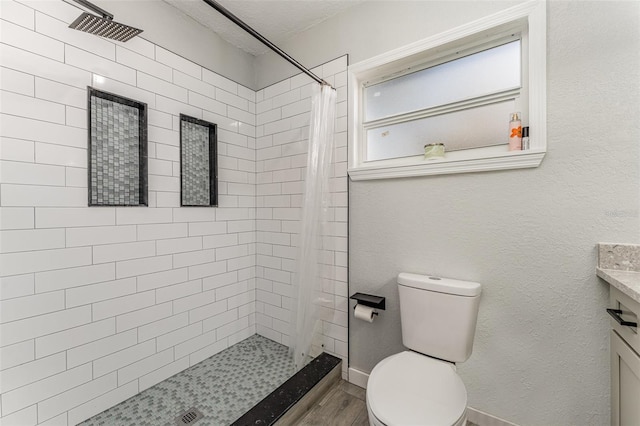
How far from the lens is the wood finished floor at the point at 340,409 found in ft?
4.97

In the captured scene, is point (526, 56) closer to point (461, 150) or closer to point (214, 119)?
point (461, 150)

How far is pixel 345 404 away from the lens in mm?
1652

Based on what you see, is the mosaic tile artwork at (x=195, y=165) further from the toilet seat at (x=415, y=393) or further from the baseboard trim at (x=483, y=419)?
the baseboard trim at (x=483, y=419)

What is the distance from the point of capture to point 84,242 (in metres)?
1.47

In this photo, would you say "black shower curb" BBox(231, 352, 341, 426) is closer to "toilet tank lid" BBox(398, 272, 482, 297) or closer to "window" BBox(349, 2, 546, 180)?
"toilet tank lid" BBox(398, 272, 482, 297)

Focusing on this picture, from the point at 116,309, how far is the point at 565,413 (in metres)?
2.37

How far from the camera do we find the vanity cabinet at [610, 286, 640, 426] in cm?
94

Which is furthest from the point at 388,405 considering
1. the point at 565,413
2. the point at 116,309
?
the point at 116,309

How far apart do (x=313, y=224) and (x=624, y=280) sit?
1.40 meters

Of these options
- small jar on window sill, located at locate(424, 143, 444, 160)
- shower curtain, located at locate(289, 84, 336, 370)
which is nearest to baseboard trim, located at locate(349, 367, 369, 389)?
shower curtain, located at locate(289, 84, 336, 370)

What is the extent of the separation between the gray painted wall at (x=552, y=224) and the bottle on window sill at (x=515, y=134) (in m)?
0.12

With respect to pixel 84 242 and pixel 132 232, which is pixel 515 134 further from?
pixel 84 242

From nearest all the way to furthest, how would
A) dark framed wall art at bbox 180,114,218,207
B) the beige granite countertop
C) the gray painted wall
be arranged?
the beige granite countertop → the gray painted wall → dark framed wall art at bbox 180,114,218,207

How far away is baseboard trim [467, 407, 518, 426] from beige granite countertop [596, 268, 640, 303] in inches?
34.2
